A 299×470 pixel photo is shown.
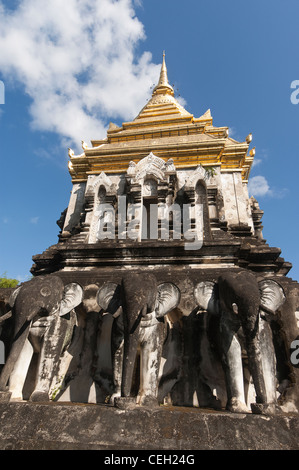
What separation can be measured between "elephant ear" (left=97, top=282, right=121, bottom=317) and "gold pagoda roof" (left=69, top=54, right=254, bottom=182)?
5.93 meters

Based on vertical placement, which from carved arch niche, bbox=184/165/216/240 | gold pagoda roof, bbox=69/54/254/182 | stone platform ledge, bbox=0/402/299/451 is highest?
gold pagoda roof, bbox=69/54/254/182

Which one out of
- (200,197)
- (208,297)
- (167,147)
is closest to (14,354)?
(208,297)

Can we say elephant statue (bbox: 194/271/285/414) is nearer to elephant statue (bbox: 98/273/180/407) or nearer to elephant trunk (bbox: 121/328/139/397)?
elephant statue (bbox: 98/273/180/407)

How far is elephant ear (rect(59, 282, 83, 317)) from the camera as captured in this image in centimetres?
528

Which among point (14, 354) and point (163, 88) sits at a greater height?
point (163, 88)

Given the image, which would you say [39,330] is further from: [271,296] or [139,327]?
[271,296]

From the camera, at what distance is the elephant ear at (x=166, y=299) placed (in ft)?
16.1

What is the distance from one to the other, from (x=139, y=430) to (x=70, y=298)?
8.37 feet

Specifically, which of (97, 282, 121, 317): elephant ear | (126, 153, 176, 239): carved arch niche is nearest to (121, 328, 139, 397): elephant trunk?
(97, 282, 121, 317): elephant ear

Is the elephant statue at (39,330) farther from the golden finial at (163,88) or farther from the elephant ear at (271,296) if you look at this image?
the golden finial at (163,88)

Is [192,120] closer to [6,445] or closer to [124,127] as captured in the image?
[124,127]

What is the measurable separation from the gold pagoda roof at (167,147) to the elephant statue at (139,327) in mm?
5928

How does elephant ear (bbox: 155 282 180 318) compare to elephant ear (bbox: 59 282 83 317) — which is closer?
elephant ear (bbox: 155 282 180 318)

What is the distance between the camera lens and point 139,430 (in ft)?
11.0
